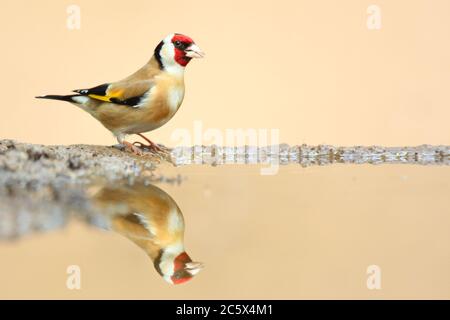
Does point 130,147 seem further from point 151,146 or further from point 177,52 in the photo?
point 177,52

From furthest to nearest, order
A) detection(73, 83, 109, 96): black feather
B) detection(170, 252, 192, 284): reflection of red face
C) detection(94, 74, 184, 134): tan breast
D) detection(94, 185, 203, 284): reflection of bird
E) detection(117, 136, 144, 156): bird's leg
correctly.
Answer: detection(117, 136, 144, 156): bird's leg → detection(73, 83, 109, 96): black feather → detection(94, 74, 184, 134): tan breast → detection(94, 185, 203, 284): reflection of bird → detection(170, 252, 192, 284): reflection of red face

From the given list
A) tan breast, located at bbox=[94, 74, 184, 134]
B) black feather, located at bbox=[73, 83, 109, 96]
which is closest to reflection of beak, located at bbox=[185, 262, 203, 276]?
tan breast, located at bbox=[94, 74, 184, 134]

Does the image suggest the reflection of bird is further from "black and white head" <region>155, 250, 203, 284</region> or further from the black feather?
the black feather

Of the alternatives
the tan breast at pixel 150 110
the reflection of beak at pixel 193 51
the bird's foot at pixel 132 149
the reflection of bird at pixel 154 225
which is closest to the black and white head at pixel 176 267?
the reflection of bird at pixel 154 225

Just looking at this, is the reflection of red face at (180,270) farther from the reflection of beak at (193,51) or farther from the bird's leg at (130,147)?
the reflection of beak at (193,51)

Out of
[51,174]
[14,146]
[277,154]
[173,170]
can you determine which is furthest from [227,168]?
[14,146]

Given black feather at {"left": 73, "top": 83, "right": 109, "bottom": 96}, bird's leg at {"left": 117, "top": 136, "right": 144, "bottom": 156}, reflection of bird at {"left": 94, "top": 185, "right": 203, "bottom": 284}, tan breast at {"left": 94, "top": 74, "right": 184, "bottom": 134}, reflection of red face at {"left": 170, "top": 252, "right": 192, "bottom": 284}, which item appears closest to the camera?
reflection of red face at {"left": 170, "top": 252, "right": 192, "bottom": 284}

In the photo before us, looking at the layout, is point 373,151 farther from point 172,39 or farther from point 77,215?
point 77,215

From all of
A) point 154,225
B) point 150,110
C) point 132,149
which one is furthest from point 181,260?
point 132,149
